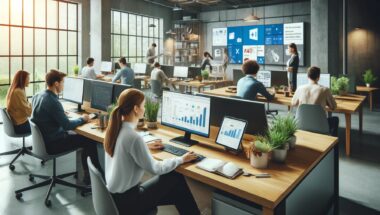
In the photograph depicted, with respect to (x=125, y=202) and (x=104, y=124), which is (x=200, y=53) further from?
(x=125, y=202)

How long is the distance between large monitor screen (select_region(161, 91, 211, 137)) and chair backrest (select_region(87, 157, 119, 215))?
41.9 inches

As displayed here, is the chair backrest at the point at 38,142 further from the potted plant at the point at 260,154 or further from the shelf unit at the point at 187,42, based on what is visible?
the shelf unit at the point at 187,42

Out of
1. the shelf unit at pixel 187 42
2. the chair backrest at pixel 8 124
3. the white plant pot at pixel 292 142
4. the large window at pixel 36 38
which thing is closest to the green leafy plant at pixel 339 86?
the white plant pot at pixel 292 142

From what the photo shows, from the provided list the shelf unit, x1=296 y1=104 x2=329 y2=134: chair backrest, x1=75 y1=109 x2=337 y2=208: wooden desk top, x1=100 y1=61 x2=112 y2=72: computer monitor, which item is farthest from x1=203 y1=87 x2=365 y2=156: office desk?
the shelf unit

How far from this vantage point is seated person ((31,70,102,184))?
3219 mm

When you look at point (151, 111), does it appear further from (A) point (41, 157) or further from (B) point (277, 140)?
(B) point (277, 140)

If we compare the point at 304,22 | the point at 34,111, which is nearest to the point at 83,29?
the point at 304,22

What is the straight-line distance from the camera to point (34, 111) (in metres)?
3.27

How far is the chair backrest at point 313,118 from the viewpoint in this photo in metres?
3.90

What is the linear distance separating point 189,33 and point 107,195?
12.9 meters

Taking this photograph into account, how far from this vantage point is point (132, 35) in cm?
1288

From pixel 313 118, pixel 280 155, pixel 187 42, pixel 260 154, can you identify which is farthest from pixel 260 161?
pixel 187 42

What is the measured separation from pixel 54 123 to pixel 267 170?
2.28 m

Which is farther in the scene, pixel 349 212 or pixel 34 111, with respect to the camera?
pixel 34 111
